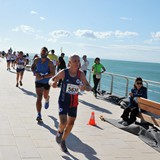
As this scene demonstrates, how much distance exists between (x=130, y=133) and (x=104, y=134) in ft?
2.35

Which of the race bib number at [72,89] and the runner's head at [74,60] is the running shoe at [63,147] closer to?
the race bib number at [72,89]

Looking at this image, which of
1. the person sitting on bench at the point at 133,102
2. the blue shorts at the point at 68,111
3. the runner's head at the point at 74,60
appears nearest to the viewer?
the runner's head at the point at 74,60

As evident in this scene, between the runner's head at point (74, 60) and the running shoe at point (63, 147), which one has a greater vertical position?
the runner's head at point (74, 60)

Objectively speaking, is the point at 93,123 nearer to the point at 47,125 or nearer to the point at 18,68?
the point at 47,125

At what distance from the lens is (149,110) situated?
24.2 ft

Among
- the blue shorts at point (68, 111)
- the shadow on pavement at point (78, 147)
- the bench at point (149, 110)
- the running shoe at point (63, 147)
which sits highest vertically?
the blue shorts at point (68, 111)

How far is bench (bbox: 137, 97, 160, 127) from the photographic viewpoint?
23.3 feet

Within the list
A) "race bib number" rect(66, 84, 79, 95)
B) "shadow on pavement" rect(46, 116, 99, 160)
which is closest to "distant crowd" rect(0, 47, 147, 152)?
"race bib number" rect(66, 84, 79, 95)

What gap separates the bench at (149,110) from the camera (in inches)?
279

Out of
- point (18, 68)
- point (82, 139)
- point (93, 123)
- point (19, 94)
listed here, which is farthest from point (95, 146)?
point (18, 68)

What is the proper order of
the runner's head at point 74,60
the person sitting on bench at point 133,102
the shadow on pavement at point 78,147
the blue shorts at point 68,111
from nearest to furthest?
the shadow on pavement at point 78,147, the runner's head at point 74,60, the blue shorts at point 68,111, the person sitting on bench at point 133,102

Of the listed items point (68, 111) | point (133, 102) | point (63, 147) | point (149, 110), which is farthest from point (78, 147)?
point (133, 102)

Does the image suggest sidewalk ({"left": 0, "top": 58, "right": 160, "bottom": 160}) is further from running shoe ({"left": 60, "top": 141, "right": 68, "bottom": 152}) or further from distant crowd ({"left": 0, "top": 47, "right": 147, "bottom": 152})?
distant crowd ({"left": 0, "top": 47, "right": 147, "bottom": 152})

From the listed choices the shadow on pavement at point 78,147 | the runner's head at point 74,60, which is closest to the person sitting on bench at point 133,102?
the shadow on pavement at point 78,147
